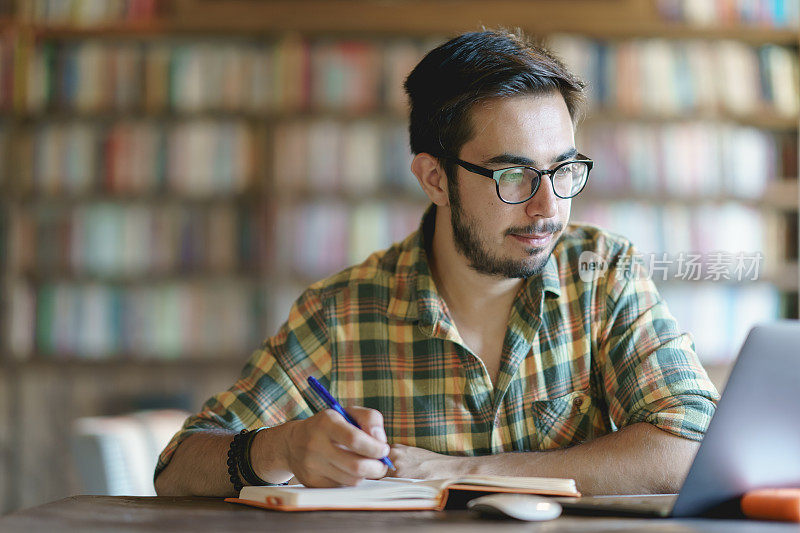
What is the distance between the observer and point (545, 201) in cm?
144

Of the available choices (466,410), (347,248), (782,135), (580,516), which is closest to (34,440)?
(347,248)

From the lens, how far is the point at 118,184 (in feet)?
11.4

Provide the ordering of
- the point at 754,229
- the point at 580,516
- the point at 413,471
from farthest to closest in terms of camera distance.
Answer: the point at 754,229 → the point at 413,471 → the point at 580,516

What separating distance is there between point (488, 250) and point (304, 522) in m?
0.73

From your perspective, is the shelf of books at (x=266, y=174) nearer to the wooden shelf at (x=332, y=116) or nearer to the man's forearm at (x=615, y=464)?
the wooden shelf at (x=332, y=116)

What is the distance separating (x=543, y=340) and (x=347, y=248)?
6.66 ft

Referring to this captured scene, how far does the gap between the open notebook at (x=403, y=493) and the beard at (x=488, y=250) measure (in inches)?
21.1

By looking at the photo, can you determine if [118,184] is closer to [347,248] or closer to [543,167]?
[347,248]

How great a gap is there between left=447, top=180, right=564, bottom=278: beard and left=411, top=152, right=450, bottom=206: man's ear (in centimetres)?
6

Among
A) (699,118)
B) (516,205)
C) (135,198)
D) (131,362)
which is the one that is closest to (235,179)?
(135,198)

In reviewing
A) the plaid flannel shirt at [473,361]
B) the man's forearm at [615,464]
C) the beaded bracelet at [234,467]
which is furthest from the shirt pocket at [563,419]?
the beaded bracelet at [234,467]

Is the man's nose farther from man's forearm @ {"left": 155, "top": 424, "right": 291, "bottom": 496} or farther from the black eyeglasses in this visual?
man's forearm @ {"left": 155, "top": 424, "right": 291, "bottom": 496}

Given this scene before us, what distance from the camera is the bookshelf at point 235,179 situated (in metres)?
3.42

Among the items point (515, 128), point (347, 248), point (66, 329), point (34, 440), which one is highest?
point (515, 128)
